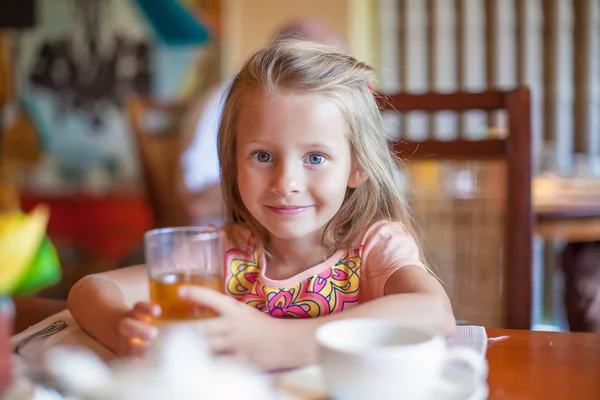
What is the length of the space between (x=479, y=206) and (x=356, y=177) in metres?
0.49

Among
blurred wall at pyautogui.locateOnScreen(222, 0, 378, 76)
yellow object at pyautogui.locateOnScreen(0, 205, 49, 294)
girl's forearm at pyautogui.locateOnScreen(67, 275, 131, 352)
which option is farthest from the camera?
blurred wall at pyautogui.locateOnScreen(222, 0, 378, 76)

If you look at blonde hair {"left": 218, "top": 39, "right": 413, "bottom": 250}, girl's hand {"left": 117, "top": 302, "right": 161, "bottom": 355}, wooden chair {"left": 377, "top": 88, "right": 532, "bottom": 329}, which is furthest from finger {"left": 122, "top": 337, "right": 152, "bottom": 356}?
wooden chair {"left": 377, "top": 88, "right": 532, "bottom": 329}

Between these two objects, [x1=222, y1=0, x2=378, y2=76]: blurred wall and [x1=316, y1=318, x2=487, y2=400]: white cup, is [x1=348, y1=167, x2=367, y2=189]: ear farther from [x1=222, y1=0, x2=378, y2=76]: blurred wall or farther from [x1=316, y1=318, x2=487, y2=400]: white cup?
[x1=222, y1=0, x2=378, y2=76]: blurred wall

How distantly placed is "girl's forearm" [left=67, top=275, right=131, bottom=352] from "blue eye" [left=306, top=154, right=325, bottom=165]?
0.27m

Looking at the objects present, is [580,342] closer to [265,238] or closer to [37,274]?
[265,238]

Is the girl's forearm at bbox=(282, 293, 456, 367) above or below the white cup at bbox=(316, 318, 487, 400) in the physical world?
below

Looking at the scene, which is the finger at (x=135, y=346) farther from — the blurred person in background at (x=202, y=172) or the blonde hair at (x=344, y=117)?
the blurred person in background at (x=202, y=172)

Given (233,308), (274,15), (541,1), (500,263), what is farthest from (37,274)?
(541,1)

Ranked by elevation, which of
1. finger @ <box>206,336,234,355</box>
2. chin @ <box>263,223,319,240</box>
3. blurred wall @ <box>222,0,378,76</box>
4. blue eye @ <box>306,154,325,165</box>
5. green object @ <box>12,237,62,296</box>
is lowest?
finger @ <box>206,336,234,355</box>

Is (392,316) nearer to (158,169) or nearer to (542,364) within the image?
(542,364)

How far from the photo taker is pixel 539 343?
68 centimetres

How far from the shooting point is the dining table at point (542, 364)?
1.75 feet

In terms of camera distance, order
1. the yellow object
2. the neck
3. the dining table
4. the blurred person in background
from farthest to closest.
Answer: the blurred person in background, the neck, the dining table, the yellow object

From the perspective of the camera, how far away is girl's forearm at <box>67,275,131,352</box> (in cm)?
65
